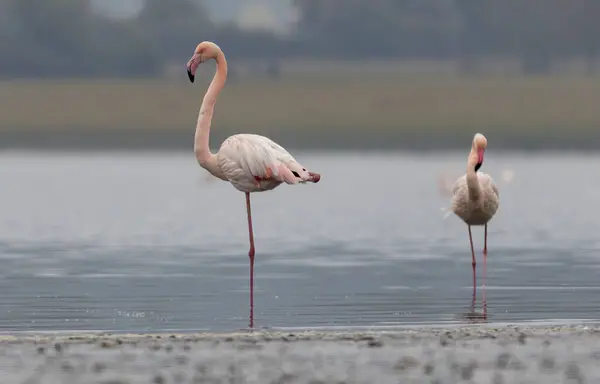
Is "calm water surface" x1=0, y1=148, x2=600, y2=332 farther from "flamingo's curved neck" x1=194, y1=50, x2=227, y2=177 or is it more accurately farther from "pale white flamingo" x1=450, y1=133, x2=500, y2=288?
"flamingo's curved neck" x1=194, y1=50, x2=227, y2=177

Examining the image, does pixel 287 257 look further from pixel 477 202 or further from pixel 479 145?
pixel 479 145

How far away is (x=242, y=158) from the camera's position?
18266 millimetres

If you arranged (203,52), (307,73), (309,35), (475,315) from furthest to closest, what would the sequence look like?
(309,35) → (307,73) → (203,52) → (475,315)

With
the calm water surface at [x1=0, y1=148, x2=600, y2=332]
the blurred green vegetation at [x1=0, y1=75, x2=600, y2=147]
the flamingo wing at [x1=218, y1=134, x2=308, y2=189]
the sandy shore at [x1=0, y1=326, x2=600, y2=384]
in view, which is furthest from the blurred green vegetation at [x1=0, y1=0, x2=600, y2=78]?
the sandy shore at [x1=0, y1=326, x2=600, y2=384]

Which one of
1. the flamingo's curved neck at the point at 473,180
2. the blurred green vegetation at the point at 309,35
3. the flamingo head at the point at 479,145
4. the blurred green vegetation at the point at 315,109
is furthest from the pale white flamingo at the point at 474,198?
the blurred green vegetation at the point at 309,35

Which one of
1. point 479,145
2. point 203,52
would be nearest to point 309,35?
point 479,145

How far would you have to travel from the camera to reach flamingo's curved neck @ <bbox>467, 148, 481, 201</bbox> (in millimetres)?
20234

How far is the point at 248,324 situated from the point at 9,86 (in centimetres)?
8051

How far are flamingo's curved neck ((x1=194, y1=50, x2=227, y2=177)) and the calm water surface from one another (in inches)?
51.5

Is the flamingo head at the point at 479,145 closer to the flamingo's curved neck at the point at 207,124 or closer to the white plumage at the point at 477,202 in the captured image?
the white plumage at the point at 477,202

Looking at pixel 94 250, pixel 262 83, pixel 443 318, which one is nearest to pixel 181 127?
pixel 262 83

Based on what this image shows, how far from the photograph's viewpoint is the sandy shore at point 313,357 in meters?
11.7

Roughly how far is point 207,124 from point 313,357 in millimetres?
6163

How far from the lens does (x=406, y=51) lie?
107438 millimetres
